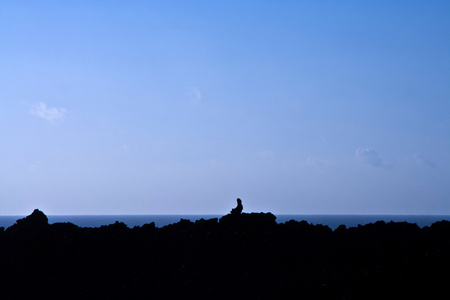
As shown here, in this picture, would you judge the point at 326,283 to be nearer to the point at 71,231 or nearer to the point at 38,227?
the point at 71,231

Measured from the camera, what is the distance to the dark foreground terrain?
24.5m

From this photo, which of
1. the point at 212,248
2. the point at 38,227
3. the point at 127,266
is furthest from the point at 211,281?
the point at 38,227

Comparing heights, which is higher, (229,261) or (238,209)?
(238,209)

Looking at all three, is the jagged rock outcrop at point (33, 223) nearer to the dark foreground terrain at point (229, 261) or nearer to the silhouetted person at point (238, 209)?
the dark foreground terrain at point (229, 261)

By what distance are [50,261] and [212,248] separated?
331 inches

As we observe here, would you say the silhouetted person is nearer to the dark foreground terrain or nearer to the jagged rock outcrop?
the dark foreground terrain

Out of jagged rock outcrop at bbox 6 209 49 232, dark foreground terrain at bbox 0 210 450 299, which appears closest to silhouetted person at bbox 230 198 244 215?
dark foreground terrain at bbox 0 210 450 299

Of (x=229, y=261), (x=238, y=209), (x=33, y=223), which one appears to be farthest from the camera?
(x=33, y=223)

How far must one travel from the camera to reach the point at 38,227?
34.6m

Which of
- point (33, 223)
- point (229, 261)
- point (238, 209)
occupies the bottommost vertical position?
point (229, 261)

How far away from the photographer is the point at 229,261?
28.7 meters

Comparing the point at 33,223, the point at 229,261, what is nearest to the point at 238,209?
the point at 229,261

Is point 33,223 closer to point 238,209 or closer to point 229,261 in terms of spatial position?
point 238,209

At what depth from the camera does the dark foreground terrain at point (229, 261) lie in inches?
965
